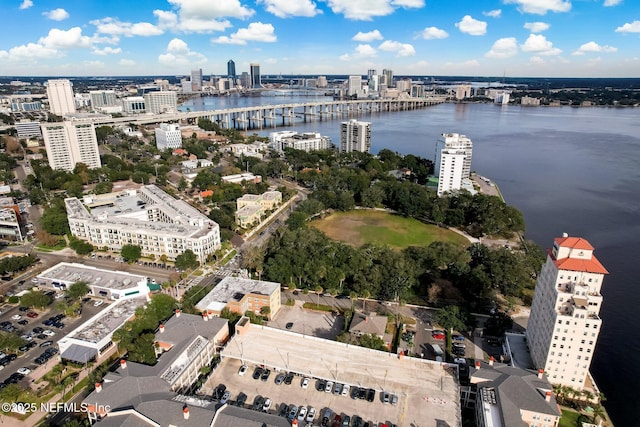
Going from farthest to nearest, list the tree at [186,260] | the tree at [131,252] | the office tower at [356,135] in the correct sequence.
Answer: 1. the office tower at [356,135]
2. the tree at [131,252]
3. the tree at [186,260]

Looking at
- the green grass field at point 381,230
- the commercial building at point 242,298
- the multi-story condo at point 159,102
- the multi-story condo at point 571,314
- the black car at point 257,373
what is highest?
the multi-story condo at point 159,102

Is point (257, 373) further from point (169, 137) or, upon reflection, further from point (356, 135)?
point (169, 137)

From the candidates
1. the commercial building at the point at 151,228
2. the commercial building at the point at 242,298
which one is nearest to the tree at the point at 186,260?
the commercial building at the point at 151,228

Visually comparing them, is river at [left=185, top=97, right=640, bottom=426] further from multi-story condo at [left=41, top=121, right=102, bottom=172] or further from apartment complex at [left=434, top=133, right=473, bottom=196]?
multi-story condo at [left=41, top=121, right=102, bottom=172]

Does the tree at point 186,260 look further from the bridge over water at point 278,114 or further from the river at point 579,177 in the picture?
the bridge over water at point 278,114

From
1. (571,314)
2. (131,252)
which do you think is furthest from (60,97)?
(571,314)

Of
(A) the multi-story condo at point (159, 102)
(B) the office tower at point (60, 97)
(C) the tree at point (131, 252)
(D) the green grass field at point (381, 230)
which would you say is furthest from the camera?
(A) the multi-story condo at point (159, 102)

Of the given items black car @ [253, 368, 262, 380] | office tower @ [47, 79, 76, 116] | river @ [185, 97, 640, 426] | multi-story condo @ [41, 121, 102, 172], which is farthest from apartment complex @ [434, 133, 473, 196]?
office tower @ [47, 79, 76, 116]
